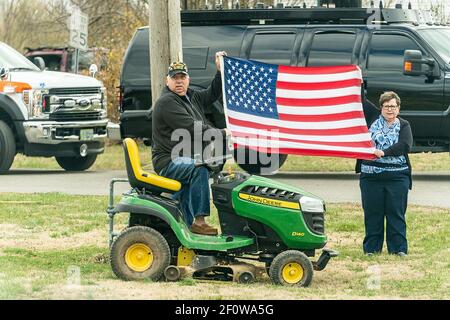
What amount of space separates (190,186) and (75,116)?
32.5 feet

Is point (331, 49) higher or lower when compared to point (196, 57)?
higher

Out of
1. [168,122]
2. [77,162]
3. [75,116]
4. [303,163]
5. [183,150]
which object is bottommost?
[303,163]

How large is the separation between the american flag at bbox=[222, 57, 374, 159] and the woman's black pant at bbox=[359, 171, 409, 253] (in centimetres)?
57

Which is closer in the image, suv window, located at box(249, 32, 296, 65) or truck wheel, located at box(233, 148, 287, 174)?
truck wheel, located at box(233, 148, 287, 174)

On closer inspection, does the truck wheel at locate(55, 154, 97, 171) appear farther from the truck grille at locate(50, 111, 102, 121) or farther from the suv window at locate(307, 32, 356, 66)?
the suv window at locate(307, 32, 356, 66)

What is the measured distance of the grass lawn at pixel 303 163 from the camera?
2122 cm

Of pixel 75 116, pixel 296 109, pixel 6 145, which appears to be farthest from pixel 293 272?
pixel 75 116

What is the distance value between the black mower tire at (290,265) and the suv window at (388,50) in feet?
27.2

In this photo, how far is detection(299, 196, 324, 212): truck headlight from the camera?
10852mm

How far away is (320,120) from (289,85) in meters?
0.57

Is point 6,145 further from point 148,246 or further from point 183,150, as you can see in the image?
point 148,246

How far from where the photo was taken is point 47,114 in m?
20.4

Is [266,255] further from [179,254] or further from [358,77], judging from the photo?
[358,77]

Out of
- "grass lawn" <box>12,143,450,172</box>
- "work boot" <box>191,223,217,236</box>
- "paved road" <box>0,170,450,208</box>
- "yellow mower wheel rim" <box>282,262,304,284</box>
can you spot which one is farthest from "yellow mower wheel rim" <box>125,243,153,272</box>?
"grass lawn" <box>12,143,450,172</box>
